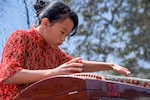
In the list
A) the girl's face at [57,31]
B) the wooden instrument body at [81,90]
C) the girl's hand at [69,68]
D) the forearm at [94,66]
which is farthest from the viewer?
the forearm at [94,66]

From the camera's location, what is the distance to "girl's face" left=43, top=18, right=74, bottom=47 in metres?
2.00

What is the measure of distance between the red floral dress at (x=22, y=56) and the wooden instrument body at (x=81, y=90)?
9.5 inches

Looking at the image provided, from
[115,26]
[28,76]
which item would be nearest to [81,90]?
[28,76]

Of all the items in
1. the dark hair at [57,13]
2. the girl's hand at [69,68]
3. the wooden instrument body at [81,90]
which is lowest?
the wooden instrument body at [81,90]

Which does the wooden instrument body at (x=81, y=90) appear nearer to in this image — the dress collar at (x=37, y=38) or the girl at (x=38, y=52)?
the girl at (x=38, y=52)

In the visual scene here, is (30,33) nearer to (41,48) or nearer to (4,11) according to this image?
(41,48)

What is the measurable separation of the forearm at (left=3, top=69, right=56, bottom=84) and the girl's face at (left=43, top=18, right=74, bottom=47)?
29 cm

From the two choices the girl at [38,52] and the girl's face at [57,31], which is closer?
the girl at [38,52]

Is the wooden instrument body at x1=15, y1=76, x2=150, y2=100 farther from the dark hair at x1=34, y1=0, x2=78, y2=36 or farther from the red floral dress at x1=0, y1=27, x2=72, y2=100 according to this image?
the dark hair at x1=34, y1=0, x2=78, y2=36

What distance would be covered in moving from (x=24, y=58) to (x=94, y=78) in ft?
1.61

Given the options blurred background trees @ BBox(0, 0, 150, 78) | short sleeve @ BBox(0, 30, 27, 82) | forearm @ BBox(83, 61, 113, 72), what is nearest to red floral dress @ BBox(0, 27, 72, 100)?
short sleeve @ BBox(0, 30, 27, 82)

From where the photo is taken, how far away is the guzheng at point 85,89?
1.45 metres

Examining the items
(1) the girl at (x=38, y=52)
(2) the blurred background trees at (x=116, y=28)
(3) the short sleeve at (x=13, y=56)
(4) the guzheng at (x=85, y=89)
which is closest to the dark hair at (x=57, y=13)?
(1) the girl at (x=38, y=52)

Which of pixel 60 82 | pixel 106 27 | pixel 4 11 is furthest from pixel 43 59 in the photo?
pixel 106 27
